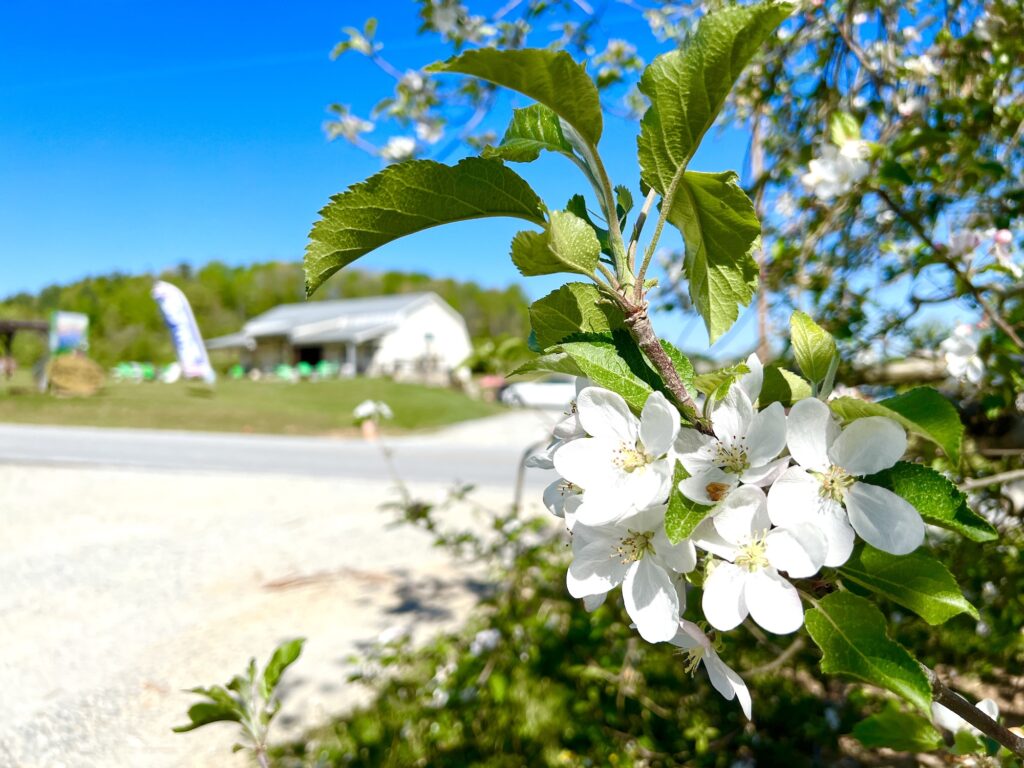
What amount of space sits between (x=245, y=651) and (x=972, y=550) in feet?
9.46

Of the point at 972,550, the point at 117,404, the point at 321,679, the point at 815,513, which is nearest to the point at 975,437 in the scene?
the point at 972,550

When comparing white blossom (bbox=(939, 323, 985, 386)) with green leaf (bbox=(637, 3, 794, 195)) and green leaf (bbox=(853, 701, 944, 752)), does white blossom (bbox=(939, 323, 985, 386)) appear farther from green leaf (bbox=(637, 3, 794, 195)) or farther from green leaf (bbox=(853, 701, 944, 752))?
Result: green leaf (bbox=(637, 3, 794, 195))

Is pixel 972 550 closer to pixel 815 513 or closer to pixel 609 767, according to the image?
→ pixel 609 767

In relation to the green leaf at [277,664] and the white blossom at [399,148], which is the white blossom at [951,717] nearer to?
the green leaf at [277,664]

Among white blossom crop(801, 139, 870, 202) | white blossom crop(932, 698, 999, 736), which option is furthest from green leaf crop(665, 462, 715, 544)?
white blossom crop(801, 139, 870, 202)

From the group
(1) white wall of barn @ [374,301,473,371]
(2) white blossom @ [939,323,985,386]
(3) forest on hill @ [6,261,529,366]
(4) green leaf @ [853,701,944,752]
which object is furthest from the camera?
(3) forest on hill @ [6,261,529,366]

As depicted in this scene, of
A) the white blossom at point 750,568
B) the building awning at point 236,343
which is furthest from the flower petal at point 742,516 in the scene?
the building awning at point 236,343

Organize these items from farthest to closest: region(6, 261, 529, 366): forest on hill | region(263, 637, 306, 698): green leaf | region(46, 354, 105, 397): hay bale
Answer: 1. region(6, 261, 529, 366): forest on hill
2. region(46, 354, 105, 397): hay bale
3. region(263, 637, 306, 698): green leaf

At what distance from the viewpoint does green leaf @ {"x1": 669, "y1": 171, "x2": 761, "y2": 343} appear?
542 millimetres

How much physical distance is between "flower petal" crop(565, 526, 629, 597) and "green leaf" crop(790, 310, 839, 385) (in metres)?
0.21

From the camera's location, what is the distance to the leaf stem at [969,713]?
1.73 feet

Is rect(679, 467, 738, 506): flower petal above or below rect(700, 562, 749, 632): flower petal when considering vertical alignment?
above

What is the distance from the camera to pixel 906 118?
6.48ft

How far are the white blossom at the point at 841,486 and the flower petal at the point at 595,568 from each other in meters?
0.14
